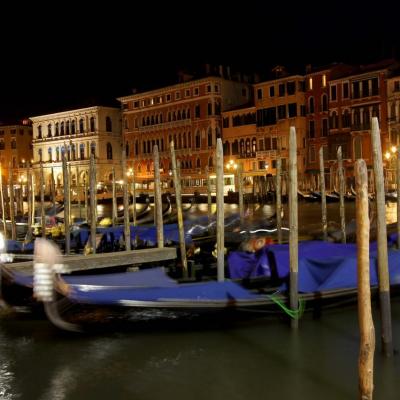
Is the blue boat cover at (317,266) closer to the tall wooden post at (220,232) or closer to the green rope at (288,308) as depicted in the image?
the green rope at (288,308)

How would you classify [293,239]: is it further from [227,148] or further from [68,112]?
[68,112]

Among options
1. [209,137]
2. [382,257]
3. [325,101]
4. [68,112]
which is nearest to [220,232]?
[382,257]

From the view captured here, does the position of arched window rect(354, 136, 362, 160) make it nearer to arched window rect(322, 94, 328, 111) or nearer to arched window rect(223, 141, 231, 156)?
arched window rect(322, 94, 328, 111)

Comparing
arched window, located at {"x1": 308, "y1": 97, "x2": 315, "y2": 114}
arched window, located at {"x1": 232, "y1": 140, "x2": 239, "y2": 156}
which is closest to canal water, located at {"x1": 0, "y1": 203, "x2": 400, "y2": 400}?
arched window, located at {"x1": 308, "y1": 97, "x2": 315, "y2": 114}

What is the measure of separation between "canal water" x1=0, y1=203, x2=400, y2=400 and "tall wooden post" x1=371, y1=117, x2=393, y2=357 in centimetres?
18

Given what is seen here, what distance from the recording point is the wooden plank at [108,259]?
6738mm

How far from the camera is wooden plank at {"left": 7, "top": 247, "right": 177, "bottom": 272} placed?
6.74 metres

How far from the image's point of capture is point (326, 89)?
29.0m

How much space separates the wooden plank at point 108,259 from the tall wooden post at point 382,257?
127 inches

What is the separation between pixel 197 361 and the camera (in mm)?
5297

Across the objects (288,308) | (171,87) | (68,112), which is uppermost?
(171,87)

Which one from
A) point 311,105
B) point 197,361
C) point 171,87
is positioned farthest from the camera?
point 171,87

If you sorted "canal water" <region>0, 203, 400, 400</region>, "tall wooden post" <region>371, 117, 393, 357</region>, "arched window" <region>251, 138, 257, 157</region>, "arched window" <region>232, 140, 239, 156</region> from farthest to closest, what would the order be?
"arched window" <region>232, 140, 239, 156</region> < "arched window" <region>251, 138, 257, 157</region> < "tall wooden post" <region>371, 117, 393, 357</region> < "canal water" <region>0, 203, 400, 400</region>

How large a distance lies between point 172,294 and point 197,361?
2.25 feet
